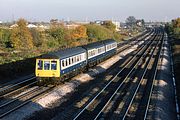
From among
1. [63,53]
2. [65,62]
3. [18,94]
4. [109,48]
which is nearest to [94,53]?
[109,48]

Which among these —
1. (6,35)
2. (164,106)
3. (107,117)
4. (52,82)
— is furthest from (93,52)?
(6,35)

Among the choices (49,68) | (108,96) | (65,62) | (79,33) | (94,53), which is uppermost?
(79,33)

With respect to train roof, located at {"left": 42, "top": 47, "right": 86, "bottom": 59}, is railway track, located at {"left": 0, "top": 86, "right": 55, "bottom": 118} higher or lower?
lower

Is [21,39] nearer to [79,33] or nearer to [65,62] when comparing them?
[79,33]

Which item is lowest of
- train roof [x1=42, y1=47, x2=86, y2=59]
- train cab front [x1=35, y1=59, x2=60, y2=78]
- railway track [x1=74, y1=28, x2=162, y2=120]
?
railway track [x1=74, y1=28, x2=162, y2=120]

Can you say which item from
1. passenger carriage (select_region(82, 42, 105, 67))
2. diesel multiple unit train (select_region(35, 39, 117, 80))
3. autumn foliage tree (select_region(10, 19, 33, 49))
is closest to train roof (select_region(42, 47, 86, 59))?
diesel multiple unit train (select_region(35, 39, 117, 80))

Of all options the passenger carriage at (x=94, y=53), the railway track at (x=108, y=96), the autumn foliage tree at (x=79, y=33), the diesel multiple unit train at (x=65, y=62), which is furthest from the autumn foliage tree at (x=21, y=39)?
the railway track at (x=108, y=96)

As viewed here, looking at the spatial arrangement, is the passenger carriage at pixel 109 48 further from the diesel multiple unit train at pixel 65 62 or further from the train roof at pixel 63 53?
the train roof at pixel 63 53

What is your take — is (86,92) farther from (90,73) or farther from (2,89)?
(90,73)

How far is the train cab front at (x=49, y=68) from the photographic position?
26.1 m

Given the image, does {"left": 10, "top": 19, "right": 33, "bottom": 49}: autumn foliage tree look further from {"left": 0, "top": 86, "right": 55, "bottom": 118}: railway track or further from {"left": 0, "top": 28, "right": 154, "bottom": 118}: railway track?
{"left": 0, "top": 86, "right": 55, "bottom": 118}: railway track

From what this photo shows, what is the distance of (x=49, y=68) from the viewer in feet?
85.9

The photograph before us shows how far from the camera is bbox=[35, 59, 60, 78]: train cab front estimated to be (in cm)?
2609

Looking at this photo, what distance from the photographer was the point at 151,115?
1933cm
